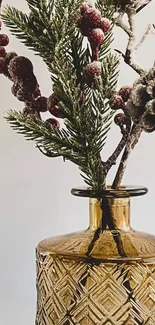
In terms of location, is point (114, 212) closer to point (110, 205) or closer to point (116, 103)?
point (110, 205)

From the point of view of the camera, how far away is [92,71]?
658mm

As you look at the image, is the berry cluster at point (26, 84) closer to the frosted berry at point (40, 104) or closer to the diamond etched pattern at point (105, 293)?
the frosted berry at point (40, 104)

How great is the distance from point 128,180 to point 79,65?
0.29m

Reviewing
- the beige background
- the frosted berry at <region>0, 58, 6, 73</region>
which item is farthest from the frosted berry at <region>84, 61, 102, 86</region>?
the beige background

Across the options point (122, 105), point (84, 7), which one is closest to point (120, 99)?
point (122, 105)

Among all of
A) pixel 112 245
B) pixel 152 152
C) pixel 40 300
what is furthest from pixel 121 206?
pixel 152 152

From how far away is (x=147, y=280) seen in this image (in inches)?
27.2

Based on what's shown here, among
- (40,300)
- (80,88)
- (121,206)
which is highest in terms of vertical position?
(80,88)

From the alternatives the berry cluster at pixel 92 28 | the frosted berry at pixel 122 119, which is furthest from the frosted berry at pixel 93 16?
the frosted berry at pixel 122 119

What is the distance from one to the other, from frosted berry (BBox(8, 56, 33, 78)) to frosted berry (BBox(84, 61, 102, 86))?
0.22 ft

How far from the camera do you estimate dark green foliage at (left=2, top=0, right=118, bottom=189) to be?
649 millimetres

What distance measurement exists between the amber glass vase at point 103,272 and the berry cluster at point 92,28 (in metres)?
0.14

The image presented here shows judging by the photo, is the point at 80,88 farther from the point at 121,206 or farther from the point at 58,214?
the point at 58,214

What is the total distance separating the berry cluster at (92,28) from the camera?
65 centimetres
